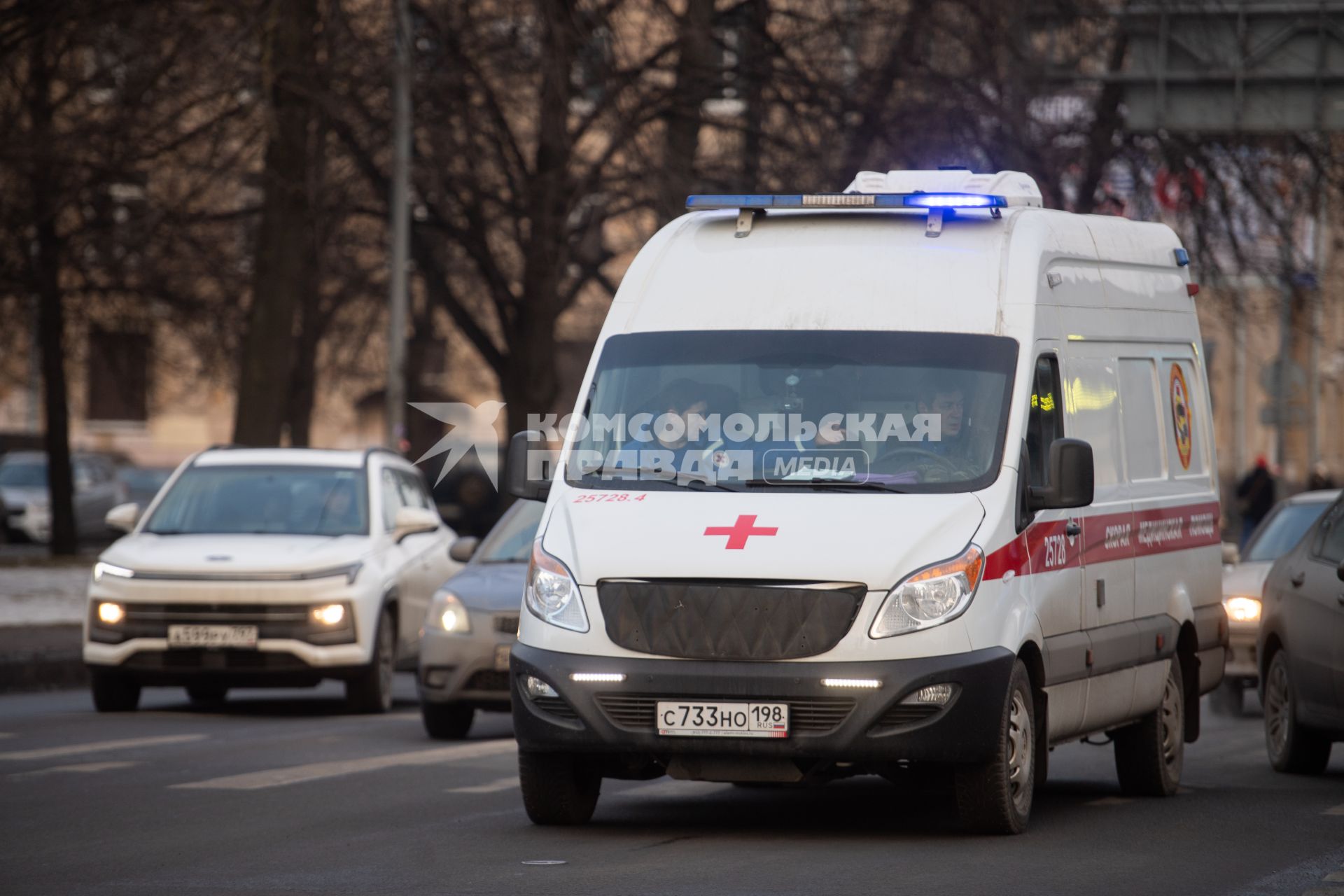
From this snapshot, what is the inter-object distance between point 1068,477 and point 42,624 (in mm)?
14587

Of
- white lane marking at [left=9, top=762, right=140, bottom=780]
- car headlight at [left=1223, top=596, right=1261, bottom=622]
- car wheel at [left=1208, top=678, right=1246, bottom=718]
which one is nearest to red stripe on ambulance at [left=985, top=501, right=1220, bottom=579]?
car headlight at [left=1223, top=596, right=1261, bottom=622]

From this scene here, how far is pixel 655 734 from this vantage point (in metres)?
8.66

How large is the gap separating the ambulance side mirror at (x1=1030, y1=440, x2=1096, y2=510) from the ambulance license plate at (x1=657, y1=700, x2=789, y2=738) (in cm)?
148

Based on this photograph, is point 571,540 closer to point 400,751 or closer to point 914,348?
point 914,348

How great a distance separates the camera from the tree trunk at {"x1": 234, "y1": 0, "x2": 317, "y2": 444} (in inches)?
868

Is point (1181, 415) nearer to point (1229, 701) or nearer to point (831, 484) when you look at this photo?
point (831, 484)

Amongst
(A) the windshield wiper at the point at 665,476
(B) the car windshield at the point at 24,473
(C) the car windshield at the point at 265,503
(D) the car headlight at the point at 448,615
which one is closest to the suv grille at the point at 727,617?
(A) the windshield wiper at the point at 665,476

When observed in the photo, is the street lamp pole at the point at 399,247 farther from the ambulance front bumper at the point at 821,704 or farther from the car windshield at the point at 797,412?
the ambulance front bumper at the point at 821,704

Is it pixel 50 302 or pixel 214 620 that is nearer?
pixel 214 620

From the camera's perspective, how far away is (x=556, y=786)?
9305 mm

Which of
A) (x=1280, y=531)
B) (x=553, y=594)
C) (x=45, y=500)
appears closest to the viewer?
(x=553, y=594)

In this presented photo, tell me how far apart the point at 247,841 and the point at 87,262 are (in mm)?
21551

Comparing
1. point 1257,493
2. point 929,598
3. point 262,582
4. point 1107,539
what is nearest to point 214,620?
point 262,582

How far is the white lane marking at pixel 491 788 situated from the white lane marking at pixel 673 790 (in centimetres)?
55
